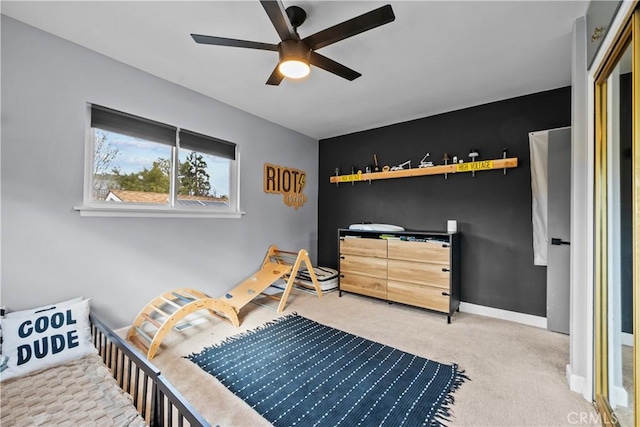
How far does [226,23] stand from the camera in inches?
75.9

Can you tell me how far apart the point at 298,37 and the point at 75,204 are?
224 cm

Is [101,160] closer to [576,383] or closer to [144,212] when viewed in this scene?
[144,212]

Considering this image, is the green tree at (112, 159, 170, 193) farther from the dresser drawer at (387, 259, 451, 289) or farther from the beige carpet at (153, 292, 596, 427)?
the dresser drawer at (387, 259, 451, 289)

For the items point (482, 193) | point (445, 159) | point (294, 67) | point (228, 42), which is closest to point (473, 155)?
point (445, 159)

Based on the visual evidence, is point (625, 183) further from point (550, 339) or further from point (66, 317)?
point (66, 317)

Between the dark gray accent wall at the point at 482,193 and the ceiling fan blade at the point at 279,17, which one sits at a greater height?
the ceiling fan blade at the point at 279,17

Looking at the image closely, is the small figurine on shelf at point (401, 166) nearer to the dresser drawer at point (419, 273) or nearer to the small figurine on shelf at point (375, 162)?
the small figurine on shelf at point (375, 162)

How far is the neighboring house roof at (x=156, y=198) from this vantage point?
2.51m

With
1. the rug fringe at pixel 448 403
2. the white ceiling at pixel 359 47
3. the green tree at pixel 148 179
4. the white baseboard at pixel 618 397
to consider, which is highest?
the white ceiling at pixel 359 47

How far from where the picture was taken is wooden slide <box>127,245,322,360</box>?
7.32 ft

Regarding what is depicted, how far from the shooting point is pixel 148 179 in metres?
2.73

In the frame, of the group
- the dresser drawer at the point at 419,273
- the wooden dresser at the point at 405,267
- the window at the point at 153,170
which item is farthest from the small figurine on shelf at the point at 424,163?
the window at the point at 153,170

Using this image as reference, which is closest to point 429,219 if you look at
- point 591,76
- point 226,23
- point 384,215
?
point 384,215

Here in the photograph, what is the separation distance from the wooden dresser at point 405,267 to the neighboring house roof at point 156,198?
5.76 feet
